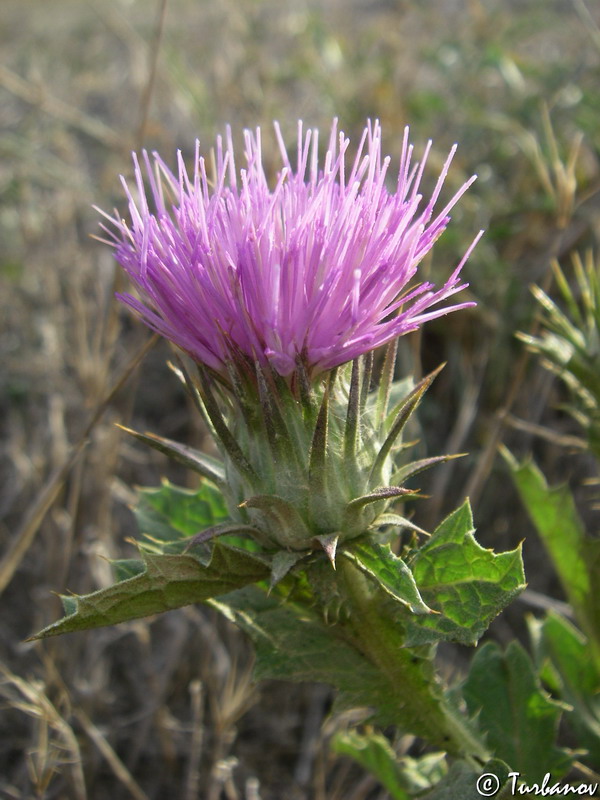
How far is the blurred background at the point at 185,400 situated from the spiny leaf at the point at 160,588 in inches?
31.2

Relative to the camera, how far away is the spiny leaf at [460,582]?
158 cm

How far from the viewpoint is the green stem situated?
1.73m

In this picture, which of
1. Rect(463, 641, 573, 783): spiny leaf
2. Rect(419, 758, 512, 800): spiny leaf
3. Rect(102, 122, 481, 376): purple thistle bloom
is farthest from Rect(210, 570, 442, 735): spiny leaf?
Rect(102, 122, 481, 376): purple thistle bloom

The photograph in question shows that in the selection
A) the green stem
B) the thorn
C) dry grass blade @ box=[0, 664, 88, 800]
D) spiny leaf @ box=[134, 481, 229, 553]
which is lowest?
dry grass blade @ box=[0, 664, 88, 800]

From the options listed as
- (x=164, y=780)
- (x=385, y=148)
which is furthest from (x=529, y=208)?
(x=164, y=780)

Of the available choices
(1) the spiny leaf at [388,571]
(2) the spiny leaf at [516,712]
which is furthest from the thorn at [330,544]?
(2) the spiny leaf at [516,712]

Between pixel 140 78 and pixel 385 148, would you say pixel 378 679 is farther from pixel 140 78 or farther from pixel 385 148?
pixel 140 78

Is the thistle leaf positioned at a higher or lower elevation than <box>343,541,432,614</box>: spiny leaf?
lower

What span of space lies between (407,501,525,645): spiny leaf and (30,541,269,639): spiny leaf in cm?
36

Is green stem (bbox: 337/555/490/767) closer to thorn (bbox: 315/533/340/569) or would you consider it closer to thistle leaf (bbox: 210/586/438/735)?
thistle leaf (bbox: 210/586/438/735)

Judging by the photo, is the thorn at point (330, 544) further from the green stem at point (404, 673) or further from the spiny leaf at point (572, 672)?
the spiny leaf at point (572, 672)

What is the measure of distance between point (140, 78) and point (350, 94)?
121cm

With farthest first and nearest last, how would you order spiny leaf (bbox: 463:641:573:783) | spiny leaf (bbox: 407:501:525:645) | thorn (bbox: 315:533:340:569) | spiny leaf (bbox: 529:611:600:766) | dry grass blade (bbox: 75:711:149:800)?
1. dry grass blade (bbox: 75:711:149:800)
2. spiny leaf (bbox: 529:611:600:766)
3. spiny leaf (bbox: 463:641:573:783)
4. spiny leaf (bbox: 407:501:525:645)
5. thorn (bbox: 315:533:340:569)

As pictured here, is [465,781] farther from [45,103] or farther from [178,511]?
[45,103]
